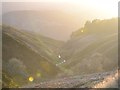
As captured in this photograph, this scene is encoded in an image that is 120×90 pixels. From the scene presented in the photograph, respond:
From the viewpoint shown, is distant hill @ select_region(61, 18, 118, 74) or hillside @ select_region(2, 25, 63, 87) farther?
distant hill @ select_region(61, 18, 118, 74)

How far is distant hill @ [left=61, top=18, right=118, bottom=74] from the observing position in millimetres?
84562

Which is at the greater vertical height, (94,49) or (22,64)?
(94,49)

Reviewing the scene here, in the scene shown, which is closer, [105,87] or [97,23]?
[105,87]

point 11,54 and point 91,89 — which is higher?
point 11,54

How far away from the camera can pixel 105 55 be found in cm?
9694

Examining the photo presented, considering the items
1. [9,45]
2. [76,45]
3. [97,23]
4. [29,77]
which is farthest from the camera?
[97,23]

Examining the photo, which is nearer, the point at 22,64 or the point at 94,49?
the point at 22,64

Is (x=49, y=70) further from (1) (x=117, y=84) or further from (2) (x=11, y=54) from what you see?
(1) (x=117, y=84)

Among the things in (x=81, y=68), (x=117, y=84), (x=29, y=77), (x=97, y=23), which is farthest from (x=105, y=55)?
(x=97, y=23)

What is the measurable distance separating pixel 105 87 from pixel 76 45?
13501cm

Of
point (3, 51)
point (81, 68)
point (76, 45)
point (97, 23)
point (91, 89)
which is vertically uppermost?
point (97, 23)

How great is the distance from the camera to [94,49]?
124m

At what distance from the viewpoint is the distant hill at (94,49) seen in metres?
84.6

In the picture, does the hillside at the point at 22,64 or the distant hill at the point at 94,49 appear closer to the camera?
the hillside at the point at 22,64
